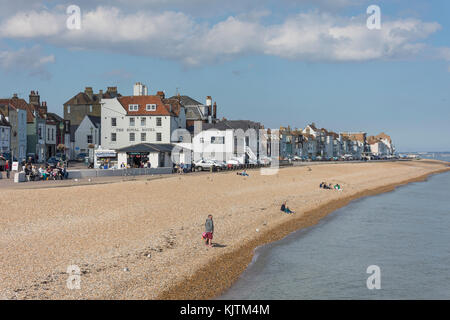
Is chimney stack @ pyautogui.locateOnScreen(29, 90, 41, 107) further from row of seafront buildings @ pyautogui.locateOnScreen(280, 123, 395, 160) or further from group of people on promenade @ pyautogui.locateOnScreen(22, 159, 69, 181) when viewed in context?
row of seafront buildings @ pyautogui.locateOnScreen(280, 123, 395, 160)

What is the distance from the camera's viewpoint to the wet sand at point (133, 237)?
15820 millimetres

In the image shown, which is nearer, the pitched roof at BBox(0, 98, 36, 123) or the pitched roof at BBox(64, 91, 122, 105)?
the pitched roof at BBox(0, 98, 36, 123)

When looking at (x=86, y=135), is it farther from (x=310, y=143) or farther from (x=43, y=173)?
(x=310, y=143)

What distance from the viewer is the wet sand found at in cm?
1582

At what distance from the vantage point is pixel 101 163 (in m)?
57.5

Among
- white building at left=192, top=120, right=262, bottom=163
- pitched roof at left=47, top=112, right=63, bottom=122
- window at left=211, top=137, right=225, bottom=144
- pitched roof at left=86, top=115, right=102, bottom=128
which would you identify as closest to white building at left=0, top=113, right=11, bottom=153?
pitched roof at left=47, top=112, right=63, bottom=122

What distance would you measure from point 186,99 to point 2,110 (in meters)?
37.6

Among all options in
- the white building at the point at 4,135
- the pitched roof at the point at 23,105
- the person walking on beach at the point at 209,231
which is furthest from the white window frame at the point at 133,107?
the person walking on beach at the point at 209,231

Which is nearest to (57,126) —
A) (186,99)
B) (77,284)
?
(186,99)

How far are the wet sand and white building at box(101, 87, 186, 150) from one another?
30.2m

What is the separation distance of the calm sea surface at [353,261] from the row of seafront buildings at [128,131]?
30.4m

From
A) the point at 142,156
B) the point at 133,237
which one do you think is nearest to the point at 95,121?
the point at 142,156

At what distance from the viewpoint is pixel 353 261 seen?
74.3ft

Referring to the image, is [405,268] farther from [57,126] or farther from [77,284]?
[57,126]
